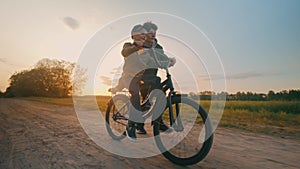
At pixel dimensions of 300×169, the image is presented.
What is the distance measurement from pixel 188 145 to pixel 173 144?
0.23 meters

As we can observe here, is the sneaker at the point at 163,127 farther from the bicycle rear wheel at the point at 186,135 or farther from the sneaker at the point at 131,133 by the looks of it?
the sneaker at the point at 131,133

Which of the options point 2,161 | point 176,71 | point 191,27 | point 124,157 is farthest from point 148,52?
point 2,161

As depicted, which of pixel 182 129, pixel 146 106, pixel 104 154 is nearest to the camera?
pixel 182 129

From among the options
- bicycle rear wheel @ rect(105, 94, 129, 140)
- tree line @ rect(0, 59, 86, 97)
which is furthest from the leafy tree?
bicycle rear wheel @ rect(105, 94, 129, 140)

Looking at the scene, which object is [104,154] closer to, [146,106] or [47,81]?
[146,106]

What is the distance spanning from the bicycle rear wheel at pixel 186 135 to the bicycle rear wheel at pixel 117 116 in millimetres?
1187

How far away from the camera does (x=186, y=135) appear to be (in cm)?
323

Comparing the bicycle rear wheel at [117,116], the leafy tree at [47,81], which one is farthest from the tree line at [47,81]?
the bicycle rear wheel at [117,116]

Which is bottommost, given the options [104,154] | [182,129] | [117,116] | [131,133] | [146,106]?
[104,154]

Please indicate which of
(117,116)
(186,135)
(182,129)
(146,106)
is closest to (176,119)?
(182,129)

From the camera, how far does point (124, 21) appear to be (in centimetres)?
395

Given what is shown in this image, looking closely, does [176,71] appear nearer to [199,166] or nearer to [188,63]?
[188,63]

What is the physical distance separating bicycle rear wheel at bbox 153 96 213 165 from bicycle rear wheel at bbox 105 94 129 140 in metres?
1.19

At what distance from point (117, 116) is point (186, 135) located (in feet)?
5.69
